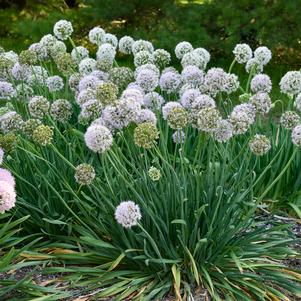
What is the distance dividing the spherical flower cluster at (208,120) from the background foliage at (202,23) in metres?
4.97

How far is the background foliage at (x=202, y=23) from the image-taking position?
312 inches

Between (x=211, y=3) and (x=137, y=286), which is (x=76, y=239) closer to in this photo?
(x=137, y=286)

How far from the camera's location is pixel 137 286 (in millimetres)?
3385

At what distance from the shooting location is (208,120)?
3115mm

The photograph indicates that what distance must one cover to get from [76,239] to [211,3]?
5.38 metres

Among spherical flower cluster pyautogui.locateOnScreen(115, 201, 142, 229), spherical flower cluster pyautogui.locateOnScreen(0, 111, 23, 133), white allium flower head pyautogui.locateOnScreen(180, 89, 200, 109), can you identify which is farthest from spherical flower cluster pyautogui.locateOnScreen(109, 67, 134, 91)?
spherical flower cluster pyautogui.locateOnScreen(115, 201, 142, 229)

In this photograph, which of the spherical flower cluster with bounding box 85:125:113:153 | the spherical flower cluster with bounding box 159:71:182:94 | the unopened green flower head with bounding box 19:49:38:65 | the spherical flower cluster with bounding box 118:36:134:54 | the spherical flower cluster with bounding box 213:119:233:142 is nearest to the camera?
the spherical flower cluster with bounding box 85:125:113:153

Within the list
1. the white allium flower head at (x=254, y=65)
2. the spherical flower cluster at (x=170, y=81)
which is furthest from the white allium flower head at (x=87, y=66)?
the white allium flower head at (x=254, y=65)

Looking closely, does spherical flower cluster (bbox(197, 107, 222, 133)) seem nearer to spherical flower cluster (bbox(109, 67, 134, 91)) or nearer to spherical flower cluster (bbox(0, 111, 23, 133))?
spherical flower cluster (bbox(109, 67, 134, 91))

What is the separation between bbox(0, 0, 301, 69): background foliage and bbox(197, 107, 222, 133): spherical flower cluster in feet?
16.3

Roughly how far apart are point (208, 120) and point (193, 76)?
2.78ft

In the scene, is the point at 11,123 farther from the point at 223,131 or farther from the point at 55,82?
the point at 223,131

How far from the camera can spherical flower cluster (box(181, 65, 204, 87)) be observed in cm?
391

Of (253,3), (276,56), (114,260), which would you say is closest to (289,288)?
(114,260)
